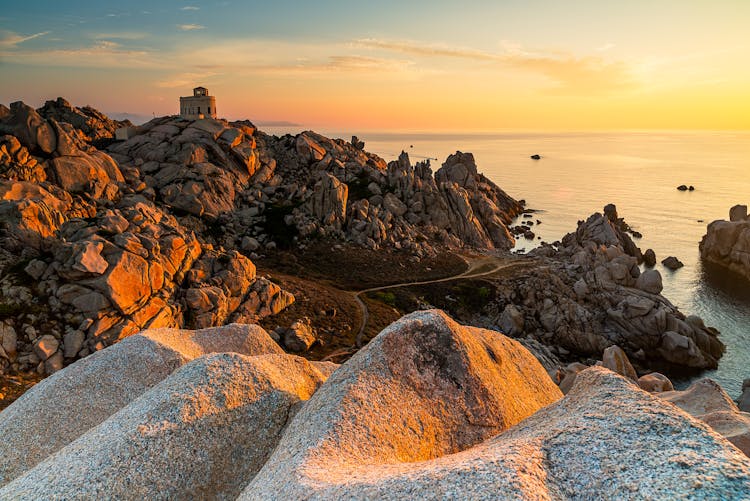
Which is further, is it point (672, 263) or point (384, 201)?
point (672, 263)

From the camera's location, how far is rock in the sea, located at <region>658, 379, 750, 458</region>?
18.2 metres

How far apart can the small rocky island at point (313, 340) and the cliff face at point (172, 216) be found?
30cm

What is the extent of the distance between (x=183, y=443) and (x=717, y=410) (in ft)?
84.4

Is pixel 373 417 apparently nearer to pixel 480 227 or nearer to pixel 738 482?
pixel 738 482

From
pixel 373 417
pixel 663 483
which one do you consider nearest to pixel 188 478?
pixel 373 417

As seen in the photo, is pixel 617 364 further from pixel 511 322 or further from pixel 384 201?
pixel 384 201

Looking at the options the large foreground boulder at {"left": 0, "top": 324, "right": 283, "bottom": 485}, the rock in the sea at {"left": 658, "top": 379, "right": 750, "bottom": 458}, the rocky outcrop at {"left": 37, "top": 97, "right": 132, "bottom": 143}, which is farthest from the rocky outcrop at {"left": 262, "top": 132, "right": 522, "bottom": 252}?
the large foreground boulder at {"left": 0, "top": 324, "right": 283, "bottom": 485}

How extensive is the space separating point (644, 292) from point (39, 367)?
8266cm

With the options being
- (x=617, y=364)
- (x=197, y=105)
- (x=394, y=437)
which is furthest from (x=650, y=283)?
(x=197, y=105)

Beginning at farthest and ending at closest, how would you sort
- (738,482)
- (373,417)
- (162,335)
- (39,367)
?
(39,367), (162,335), (373,417), (738,482)

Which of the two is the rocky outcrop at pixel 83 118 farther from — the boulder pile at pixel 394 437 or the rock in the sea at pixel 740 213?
the rock in the sea at pixel 740 213

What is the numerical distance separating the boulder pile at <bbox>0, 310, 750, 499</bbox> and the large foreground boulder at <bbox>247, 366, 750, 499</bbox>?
0.12 ft

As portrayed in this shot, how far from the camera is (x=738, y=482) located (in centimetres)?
900

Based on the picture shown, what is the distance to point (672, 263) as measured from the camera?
107m
